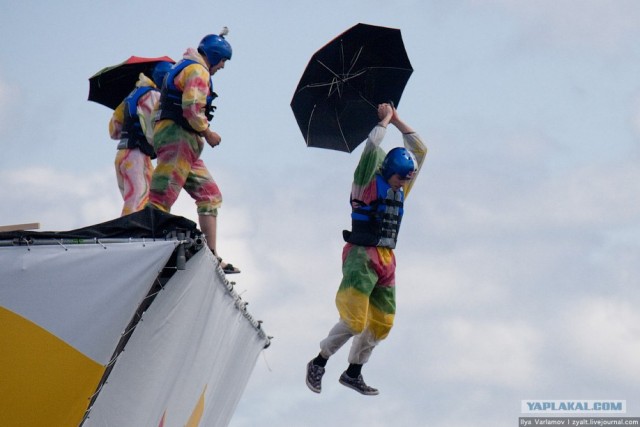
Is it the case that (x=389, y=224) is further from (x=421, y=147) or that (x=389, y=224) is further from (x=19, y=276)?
(x=19, y=276)

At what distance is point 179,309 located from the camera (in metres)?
9.91

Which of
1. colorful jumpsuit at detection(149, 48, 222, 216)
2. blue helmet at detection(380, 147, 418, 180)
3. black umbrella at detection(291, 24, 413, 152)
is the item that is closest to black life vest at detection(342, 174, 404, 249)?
blue helmet at detection(380, 147, 418, 180)

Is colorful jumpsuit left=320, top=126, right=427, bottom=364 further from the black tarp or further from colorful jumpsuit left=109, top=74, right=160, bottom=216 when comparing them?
the black tarp

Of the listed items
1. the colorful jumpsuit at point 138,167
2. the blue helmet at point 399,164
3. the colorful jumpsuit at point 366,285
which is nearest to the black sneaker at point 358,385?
the colorful jumpsuit at point 366,285

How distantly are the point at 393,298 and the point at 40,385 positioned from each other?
435cm

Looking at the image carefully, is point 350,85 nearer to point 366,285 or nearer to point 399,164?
point 399,164

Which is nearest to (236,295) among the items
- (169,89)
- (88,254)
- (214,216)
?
(214,216)

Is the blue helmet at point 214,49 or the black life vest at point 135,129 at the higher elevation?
the blue helmet at point 214,49

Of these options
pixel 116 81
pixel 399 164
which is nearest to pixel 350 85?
pixel 399 164

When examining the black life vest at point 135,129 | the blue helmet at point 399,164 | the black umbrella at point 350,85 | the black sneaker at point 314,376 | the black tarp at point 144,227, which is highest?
the black umbrella at point 350,85

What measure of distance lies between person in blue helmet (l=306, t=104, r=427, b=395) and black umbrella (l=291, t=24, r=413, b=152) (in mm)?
499

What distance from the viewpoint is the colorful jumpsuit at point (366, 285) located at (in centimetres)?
1212

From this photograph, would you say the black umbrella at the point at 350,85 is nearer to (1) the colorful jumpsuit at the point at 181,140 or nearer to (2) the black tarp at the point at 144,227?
(1) the colorful jumpsuit at the point at 181,140

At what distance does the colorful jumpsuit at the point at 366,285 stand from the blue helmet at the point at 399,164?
0.10m
